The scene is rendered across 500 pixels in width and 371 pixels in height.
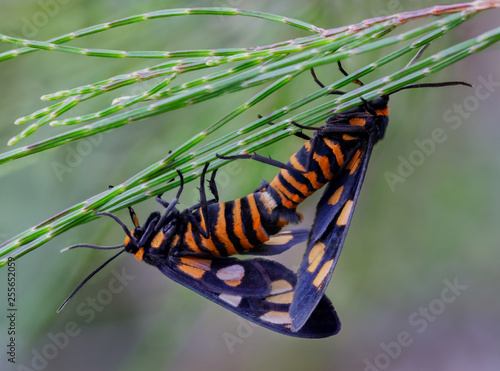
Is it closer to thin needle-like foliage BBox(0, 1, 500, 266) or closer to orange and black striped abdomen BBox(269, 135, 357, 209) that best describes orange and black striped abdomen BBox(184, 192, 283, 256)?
orange and black striped abdomen BBox(269, 135, 357, 209)

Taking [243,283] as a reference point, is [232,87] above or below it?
above

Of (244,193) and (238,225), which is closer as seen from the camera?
(238,225)

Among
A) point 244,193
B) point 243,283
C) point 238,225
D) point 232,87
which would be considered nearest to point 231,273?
point 243,283

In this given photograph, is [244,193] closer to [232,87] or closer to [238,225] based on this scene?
[238,225]

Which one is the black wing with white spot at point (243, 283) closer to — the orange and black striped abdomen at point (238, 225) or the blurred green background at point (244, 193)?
the orange and black striped abdomen at point (238, 225)

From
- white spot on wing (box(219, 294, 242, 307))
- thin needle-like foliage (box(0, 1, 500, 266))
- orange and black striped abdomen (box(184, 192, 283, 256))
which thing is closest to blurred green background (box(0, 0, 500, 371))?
orange and black striped abdomen (box(184, 192, 283, 256))

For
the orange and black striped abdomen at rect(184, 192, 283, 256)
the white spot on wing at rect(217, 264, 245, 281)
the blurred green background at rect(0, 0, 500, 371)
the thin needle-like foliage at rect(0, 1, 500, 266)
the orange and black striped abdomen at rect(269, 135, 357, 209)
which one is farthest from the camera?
the blurred green background at rect(0, 0, 500, 371)

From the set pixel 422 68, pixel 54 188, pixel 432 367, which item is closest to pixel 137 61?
pixel 54 188

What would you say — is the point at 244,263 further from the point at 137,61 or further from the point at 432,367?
the point at 432,367
